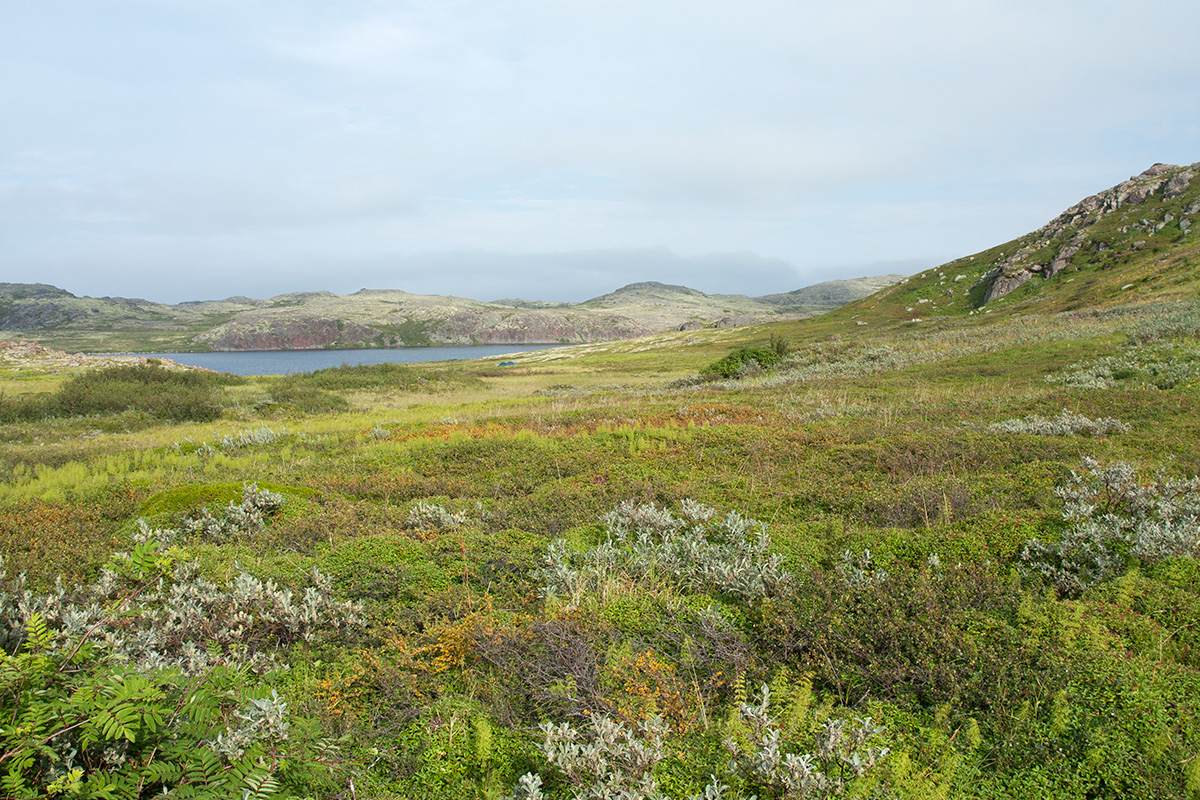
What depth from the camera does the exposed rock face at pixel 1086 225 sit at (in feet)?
206

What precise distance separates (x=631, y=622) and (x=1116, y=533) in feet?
18.1

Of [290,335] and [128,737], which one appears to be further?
[290,335]

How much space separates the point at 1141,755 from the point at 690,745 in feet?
8.94

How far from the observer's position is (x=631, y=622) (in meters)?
5.52

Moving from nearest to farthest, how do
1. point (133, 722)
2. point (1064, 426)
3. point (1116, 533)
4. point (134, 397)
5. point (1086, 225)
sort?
1. point (133, 722)
2. point (1116, 533)
3. point (1064, 426)
4. point (134, 397)
5. point (1086, 225)

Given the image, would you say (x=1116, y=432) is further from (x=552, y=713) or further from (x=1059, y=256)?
(x=1059, y=256)

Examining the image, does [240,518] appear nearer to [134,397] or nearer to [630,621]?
[630,621]

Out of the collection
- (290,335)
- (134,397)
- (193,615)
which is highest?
(290,335)

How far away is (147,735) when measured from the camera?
122 inches

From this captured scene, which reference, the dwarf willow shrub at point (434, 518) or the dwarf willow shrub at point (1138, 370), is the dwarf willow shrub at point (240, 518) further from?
the dwarf willow shrub at point (1138, 370)

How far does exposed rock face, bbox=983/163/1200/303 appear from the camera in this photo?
62.9 metres

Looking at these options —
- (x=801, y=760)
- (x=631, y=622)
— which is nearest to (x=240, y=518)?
(x=631, y=622)

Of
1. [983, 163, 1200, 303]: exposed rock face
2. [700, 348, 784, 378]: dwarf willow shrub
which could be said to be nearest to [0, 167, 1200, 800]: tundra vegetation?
[700, 348, 784, 378]: dwarf willow shrub

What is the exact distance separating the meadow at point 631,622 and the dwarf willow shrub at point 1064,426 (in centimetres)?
9
